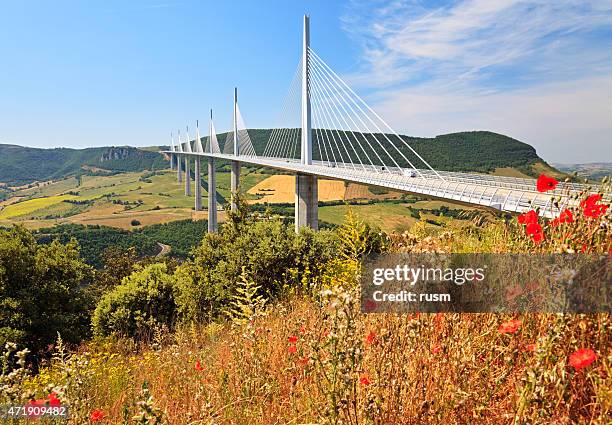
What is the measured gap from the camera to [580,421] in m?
1.72

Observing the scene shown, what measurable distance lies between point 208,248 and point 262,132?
120 meters

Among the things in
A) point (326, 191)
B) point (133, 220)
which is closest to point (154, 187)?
point (133, 220)

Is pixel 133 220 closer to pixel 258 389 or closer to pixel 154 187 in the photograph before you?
pixel 154 187

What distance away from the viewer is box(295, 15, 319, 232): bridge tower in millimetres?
30078

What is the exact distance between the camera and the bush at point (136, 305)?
14570mm

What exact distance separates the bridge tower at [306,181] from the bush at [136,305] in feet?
51.1

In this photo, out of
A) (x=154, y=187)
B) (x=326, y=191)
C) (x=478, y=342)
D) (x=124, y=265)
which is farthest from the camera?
(x=154, y=187)

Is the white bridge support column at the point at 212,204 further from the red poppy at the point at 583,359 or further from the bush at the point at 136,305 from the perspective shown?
the red poppy at the point at 583,359

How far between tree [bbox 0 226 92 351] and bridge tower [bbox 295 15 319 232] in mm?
16662

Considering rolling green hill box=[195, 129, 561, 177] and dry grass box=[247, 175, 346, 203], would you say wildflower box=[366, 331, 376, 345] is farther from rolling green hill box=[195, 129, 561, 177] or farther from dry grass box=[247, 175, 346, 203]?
dry grass box=[247, 175, 346, 203]

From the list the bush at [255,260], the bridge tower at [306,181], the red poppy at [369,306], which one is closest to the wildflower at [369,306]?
the red poppy at [369,306]

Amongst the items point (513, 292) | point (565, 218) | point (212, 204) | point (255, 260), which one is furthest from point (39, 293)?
point (212, 204)

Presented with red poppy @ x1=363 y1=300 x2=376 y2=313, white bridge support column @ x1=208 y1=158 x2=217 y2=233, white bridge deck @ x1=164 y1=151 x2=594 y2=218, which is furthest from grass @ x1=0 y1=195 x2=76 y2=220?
red poppy @ x1=363 y1=300 x2=376 y2=313

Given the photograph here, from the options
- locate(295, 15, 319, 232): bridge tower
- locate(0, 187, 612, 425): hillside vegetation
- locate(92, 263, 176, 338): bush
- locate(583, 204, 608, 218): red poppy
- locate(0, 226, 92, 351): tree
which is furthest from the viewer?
locate(295, 15, 319, 232): bridge tower
